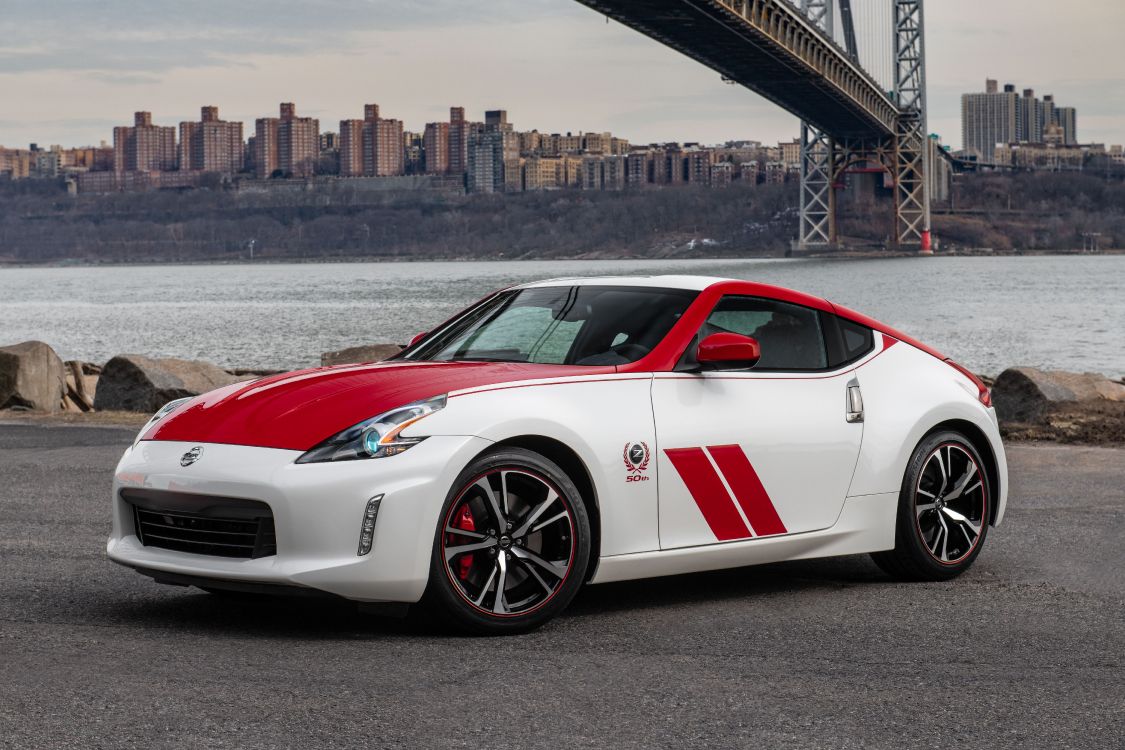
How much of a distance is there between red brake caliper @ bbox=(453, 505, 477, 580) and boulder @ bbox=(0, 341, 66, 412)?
1256cm

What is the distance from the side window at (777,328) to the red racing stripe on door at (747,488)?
0.49 meters

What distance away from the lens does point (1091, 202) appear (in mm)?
151750

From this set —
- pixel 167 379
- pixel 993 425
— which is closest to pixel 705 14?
pixel 167 379

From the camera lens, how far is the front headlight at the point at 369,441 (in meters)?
5.27

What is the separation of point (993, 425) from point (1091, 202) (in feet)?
503

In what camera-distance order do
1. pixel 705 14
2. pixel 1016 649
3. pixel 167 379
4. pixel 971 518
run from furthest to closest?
pixel 705 14
pixel 167 379
pixel 971 518
pixel 1016 649

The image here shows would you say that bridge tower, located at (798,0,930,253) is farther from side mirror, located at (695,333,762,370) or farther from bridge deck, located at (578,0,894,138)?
side mirror, located at (695,333,762,370)

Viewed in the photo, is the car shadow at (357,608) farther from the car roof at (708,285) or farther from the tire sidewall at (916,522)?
the car roof at (708,285)

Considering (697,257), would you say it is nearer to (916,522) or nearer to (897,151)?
(897,151)

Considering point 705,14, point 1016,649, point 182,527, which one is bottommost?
point 1016,649

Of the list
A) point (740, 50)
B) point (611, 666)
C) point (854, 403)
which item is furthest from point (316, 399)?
point (740, 50)

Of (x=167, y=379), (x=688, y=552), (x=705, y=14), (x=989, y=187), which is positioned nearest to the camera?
(x=688, y=552)

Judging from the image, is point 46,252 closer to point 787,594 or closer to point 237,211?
point 237,211

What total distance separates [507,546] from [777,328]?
1.73 meters
